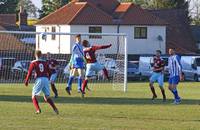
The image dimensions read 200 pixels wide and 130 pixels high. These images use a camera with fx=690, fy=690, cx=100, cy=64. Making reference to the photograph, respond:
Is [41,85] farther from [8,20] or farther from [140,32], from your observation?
[8,20]

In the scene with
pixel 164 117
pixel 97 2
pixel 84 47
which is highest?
pixel 97 2

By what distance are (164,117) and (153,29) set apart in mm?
61079

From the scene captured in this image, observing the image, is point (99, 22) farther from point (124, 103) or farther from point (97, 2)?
point (124, 103)

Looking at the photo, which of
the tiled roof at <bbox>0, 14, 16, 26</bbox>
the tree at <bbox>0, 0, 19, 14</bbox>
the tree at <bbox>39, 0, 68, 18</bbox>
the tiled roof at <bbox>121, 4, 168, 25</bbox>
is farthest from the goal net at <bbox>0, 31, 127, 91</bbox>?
the tree at <bbox>0, 0, 19, 14</bbox>

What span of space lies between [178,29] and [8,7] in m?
36.4

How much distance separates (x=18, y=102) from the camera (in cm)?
2528

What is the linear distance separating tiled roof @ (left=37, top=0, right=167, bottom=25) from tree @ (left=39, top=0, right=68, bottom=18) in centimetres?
2644

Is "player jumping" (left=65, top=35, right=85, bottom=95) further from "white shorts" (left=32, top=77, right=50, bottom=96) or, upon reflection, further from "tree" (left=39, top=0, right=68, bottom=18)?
"tree" (left=39, top=0, right=68, bottom=18)

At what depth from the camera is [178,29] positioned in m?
91.6

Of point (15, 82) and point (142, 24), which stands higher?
point (142, 24)

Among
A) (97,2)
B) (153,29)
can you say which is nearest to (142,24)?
(153,29)

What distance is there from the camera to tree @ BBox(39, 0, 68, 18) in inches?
4350

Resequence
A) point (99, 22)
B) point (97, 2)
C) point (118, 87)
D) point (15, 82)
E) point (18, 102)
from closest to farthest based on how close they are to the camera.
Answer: point (18, 102)
point (118, 87)
point (15, 82)
point (99, 22)
point (97, 2)

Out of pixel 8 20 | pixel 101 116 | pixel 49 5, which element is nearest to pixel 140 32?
pixel 8 20
